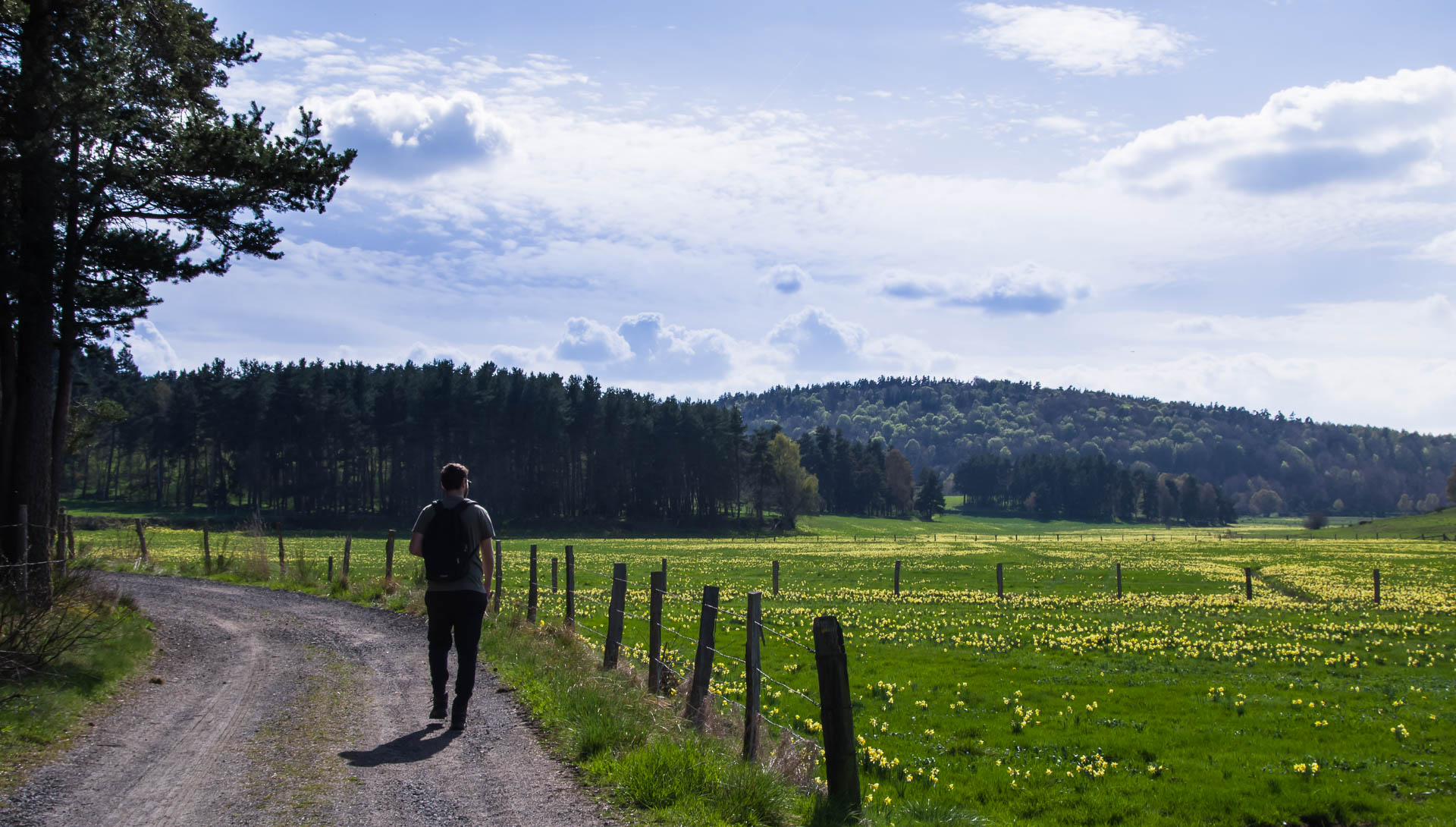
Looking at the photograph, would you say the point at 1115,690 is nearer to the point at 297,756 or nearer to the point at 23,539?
the point at 297,756

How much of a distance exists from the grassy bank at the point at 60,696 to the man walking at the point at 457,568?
11.2ft

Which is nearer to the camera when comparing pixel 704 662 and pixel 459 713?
pixel 459 713

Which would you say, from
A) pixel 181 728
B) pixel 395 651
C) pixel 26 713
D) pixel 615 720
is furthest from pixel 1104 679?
pixel 26 713

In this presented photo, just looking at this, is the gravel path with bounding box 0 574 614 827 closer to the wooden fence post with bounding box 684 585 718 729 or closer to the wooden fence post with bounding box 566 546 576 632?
the wooden fence post with bounding box 684 585 718 729

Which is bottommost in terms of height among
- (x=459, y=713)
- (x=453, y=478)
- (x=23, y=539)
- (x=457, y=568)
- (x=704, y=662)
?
(x=459, y=713)

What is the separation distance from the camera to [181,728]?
931cm

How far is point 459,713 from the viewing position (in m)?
9.28

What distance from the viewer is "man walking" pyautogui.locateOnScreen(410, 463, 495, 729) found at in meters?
9.07

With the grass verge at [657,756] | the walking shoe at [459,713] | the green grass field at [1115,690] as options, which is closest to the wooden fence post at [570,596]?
the green grass field at [1115,690]

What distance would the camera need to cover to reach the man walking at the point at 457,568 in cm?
907

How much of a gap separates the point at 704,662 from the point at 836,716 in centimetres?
286

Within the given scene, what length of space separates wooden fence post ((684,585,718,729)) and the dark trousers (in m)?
2.32

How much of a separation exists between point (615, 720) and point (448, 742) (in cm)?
159

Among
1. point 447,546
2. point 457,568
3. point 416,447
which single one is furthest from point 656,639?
point 416,447
